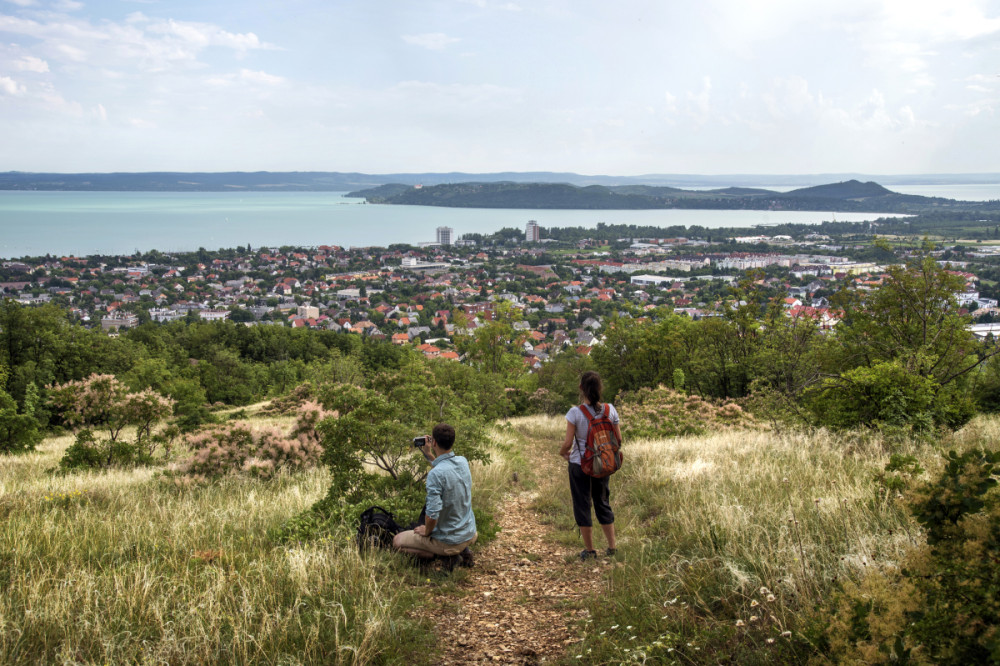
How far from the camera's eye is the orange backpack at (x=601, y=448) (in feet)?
13.7

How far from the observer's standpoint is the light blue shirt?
13.0 feet

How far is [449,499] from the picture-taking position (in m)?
4.07

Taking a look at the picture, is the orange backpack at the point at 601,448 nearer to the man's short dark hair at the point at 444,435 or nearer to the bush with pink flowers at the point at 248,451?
the man's short dark hair at the point at 444,435

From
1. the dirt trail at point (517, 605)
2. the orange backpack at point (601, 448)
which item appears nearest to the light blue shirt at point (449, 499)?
the dirt trail at point (517, 605)

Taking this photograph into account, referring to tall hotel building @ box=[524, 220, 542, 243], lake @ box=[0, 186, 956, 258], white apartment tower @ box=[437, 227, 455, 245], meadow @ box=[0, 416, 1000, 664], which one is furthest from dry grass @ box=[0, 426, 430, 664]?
white apartment tower @ box=[437, 227, 455, 245]

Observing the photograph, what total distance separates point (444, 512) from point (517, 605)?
2.62 feet

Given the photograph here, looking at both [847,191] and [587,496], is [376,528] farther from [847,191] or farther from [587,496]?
[847,191]

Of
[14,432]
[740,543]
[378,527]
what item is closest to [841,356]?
[740,543]

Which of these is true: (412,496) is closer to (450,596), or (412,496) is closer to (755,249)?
(450,596)

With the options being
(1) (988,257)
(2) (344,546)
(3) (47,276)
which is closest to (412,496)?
(2) (344,546)

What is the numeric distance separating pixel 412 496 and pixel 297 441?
3.56 meters

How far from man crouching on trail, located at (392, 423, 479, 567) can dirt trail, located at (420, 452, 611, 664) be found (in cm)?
29

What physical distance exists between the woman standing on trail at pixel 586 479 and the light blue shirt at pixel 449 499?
76 centimetres

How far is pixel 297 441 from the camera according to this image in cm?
785
